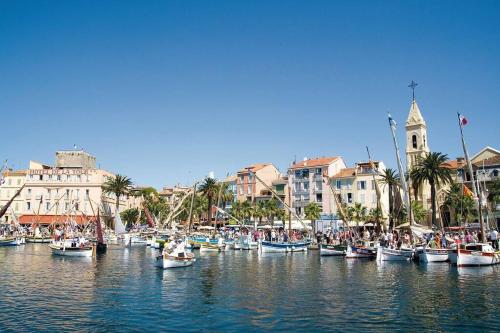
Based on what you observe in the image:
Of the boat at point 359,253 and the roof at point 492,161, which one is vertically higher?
the roof at point 492,161

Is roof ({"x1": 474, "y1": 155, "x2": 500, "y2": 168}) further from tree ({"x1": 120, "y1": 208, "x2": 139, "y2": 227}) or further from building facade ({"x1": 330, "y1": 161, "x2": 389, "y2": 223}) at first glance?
tree ({"x1": 120, "y1": 208, "x2": 139, "y2": 227})

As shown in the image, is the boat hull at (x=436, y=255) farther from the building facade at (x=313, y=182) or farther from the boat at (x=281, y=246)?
the building facade at (x=313, y=182)

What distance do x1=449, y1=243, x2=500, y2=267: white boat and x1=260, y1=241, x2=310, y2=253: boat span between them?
2664 centimetres

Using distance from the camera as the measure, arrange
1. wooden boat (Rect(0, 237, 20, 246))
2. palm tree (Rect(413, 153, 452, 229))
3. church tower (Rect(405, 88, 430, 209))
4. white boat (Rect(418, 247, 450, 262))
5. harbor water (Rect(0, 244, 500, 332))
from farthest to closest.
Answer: church tower (Rect(405, 88, 430, 209)) < wooden boat (Rect(0, 237, 20, 246)) < palm tree (Rect(413, 153, 452, 229)) < white boat (Rect(418, 247, 450, 262)) < harbor water (Rect(0, 244, 500, 332))

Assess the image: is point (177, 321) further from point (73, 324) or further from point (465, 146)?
point (465, 146)

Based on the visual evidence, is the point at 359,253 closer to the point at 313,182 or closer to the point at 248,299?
the point at 248,299

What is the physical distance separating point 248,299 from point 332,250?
3593cm

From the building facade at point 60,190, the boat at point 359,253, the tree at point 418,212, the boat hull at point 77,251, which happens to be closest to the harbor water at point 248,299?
the boat at point 359,253

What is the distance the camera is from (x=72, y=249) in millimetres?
59844

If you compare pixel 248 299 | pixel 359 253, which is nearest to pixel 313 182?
pixel 359 253

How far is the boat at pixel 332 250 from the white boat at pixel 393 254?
29.7ft

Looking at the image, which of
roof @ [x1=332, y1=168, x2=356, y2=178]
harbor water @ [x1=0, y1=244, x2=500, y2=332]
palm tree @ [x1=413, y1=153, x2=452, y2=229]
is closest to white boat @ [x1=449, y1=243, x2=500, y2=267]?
harbor water @ [x1=0, y1=244, x2=500, y2=332]

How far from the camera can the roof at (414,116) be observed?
360 feet

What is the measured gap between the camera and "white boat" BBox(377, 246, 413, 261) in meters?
53.0
